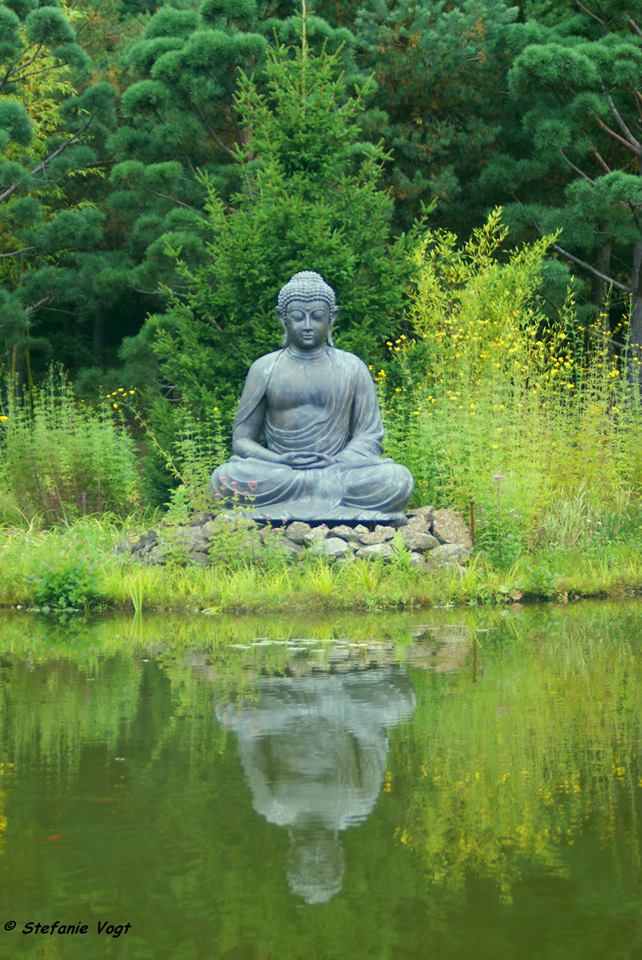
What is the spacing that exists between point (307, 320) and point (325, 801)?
8.26 m

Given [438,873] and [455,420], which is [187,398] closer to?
[455,420]

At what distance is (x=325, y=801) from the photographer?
5.32 metres

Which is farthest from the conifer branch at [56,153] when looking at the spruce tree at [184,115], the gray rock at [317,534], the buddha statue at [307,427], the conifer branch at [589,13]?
the gray rock at [317,534]

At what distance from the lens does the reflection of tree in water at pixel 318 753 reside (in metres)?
4.74

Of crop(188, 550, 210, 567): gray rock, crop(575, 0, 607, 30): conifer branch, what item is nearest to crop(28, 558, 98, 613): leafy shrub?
crop(188, 550, 210, 567): gray rock

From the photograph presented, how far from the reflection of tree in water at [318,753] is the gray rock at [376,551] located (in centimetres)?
378

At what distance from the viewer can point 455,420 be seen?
545 inches

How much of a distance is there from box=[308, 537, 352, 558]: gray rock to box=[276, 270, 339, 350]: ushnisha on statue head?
209 centimetres

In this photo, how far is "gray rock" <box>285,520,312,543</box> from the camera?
40.0 ft

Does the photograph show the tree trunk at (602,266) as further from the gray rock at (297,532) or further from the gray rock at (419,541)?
the gray rock at (297,532)

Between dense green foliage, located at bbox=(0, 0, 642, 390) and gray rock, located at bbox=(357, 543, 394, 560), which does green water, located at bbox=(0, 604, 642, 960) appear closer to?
gray rock, located at bbox=(357, 543, 394, 560)

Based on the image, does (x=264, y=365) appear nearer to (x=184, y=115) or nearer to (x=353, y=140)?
(x=353, y=140)

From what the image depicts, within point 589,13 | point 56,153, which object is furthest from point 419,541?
point 56,153

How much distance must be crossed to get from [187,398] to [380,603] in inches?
219
